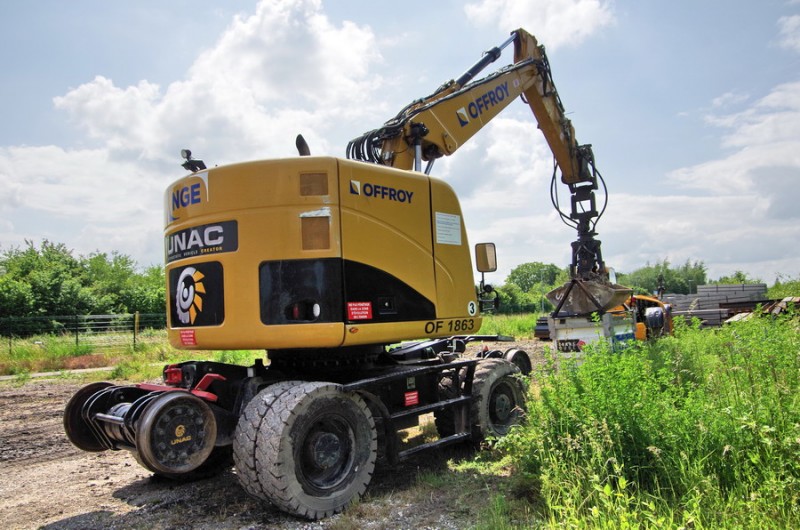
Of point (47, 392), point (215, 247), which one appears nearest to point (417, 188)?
point (215, 247)

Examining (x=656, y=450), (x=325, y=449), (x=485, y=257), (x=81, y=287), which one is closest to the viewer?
(x=656, y=450)

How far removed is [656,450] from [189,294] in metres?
4.10

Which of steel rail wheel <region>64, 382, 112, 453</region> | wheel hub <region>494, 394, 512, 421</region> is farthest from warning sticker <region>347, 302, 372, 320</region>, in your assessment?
steel rail wheel <region>64, 382, 112, 453</region>

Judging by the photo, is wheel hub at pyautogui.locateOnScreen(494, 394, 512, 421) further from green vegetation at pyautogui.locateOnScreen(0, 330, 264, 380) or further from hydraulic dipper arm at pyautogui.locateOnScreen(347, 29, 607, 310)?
green vegetation at pyautogui.locateOnScreen(0, 330, 264, 380)

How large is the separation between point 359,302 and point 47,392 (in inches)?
411

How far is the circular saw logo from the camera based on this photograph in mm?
5418

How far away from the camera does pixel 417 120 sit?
741cm

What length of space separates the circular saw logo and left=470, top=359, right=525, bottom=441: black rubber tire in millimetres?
3164

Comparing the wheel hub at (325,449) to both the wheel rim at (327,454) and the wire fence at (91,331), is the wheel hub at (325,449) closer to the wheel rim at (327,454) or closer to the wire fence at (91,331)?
the wheel rim at (327,454)

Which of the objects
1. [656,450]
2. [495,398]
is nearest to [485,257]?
[495,398]

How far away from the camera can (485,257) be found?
22.4 ft

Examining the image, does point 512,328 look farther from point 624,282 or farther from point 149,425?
point 624,282

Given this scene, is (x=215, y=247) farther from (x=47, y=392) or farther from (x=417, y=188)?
(x=47, y=392)

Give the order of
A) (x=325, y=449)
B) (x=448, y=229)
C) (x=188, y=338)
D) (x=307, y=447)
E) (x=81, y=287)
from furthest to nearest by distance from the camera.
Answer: (x=81, y=287) → (x=448, y=229) → (x=188, y=338) → (x=325, y=449) → (x=307, y=447)
